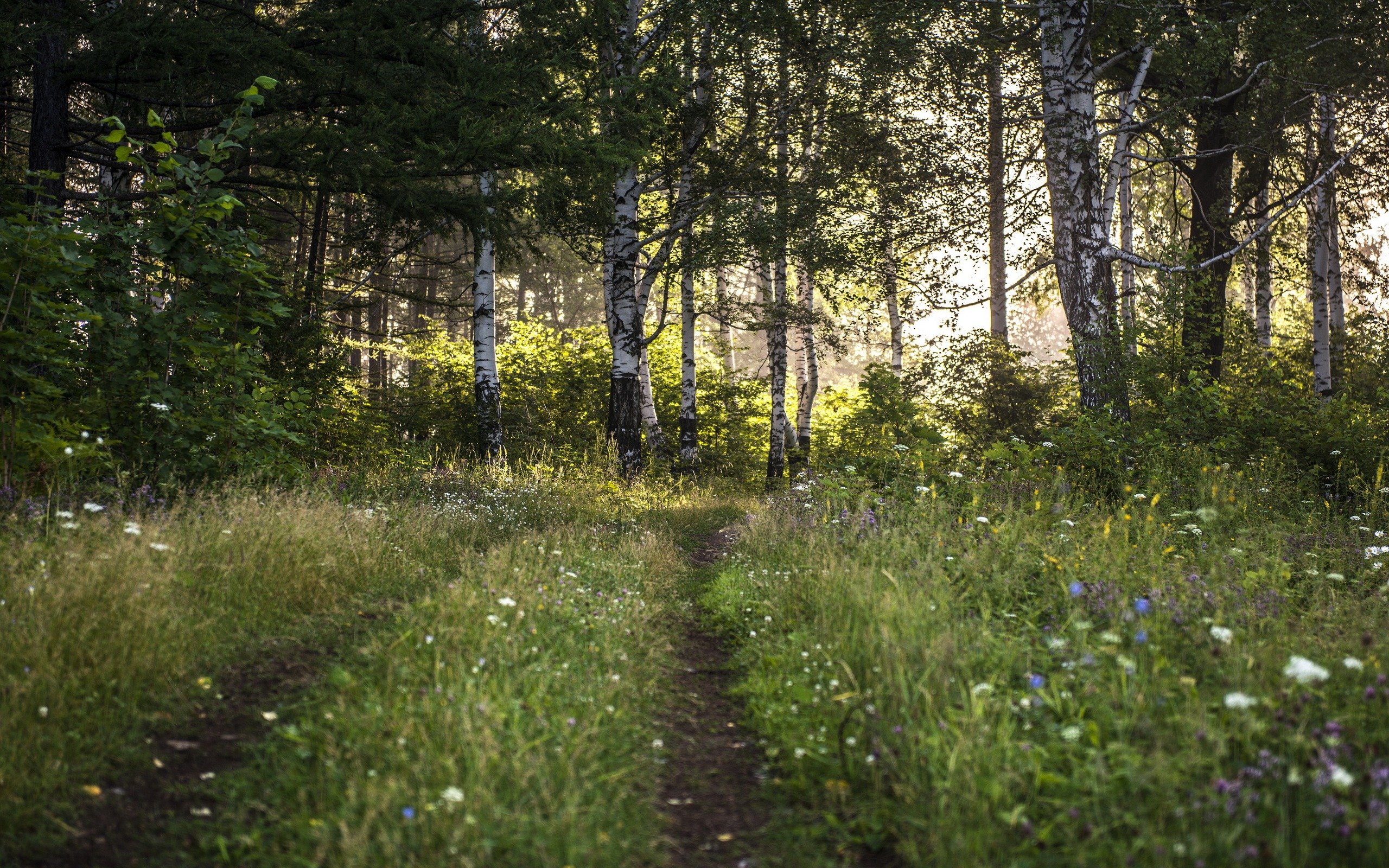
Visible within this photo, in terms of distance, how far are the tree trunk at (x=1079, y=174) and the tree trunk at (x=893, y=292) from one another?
5082mm

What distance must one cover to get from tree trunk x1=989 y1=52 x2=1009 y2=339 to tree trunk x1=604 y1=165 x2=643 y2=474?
6.70 metres

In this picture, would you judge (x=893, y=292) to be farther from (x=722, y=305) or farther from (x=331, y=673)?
(x=331, y=673)

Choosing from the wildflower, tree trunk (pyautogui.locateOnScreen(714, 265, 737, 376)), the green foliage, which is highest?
tree trunk (pyautogui.locateOnScreen(714, 265, 737, 376))

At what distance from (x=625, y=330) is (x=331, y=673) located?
1062 centimetres

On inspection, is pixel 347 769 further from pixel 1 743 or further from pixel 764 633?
pixel 764 633

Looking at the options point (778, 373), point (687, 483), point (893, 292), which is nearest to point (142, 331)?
point (687, 483)

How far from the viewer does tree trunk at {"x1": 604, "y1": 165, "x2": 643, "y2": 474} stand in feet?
46.0

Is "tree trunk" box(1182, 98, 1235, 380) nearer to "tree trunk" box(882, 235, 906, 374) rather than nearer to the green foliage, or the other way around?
"tree trunk" box(882, 235, 906, 374)

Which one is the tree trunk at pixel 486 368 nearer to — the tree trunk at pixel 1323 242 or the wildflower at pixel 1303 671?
the wildflower at pixel 1303 671

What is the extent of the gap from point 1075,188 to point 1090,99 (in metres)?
1.20

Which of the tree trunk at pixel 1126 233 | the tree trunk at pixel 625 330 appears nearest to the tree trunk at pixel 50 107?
the tree trunk at pixel 625 330

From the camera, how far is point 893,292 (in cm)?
1755

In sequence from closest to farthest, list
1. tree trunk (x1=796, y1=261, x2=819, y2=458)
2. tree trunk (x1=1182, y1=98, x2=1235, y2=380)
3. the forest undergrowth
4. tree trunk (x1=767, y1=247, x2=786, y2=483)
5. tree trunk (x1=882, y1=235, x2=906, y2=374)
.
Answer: the forest undergrowth
tree trunk (x1=1182, y1=98, x2=1235, y2=380)
tree trunk (x1=882, y1=235, x2=906, y2=374)
tree trunk (x1=767, y1=247, x2=786, y2=483)
tree trunk (x1=796, y1=261, x2=819, y2=458)

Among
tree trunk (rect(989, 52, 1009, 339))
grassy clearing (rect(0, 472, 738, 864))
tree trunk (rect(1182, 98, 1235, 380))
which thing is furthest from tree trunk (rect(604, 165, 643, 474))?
tree trunk (rect(1182, 98, 1235, 380))
